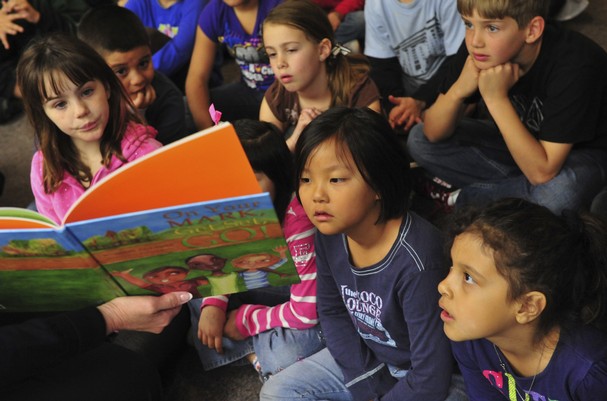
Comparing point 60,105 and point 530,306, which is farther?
point 60,105

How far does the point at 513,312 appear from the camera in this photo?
90cm

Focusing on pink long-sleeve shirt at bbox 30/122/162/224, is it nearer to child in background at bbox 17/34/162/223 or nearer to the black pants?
child in background at bbox 17/34/162/223

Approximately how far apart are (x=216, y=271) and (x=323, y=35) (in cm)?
68

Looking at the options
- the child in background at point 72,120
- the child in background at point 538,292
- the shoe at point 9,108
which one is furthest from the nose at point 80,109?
the shoe at point 9,108

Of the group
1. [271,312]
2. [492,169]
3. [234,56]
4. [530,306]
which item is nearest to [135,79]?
[234,56]

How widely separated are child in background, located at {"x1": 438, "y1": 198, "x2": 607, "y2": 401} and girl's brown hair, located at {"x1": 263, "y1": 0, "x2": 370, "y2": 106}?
636 mm

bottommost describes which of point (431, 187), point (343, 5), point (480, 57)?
point (431, 187)

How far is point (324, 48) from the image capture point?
1454mm

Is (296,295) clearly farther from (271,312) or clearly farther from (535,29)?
(535,29)

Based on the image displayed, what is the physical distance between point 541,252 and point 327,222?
313mm

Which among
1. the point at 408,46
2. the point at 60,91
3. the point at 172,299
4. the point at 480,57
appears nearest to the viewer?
the point at 172,299

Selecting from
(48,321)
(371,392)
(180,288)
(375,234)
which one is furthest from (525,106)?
(48,321)

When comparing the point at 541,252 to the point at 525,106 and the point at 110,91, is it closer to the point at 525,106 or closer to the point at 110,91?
the point at 525,106

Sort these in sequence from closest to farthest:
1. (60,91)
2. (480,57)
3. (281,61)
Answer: (60,91)
(480,57)
(281,61)
